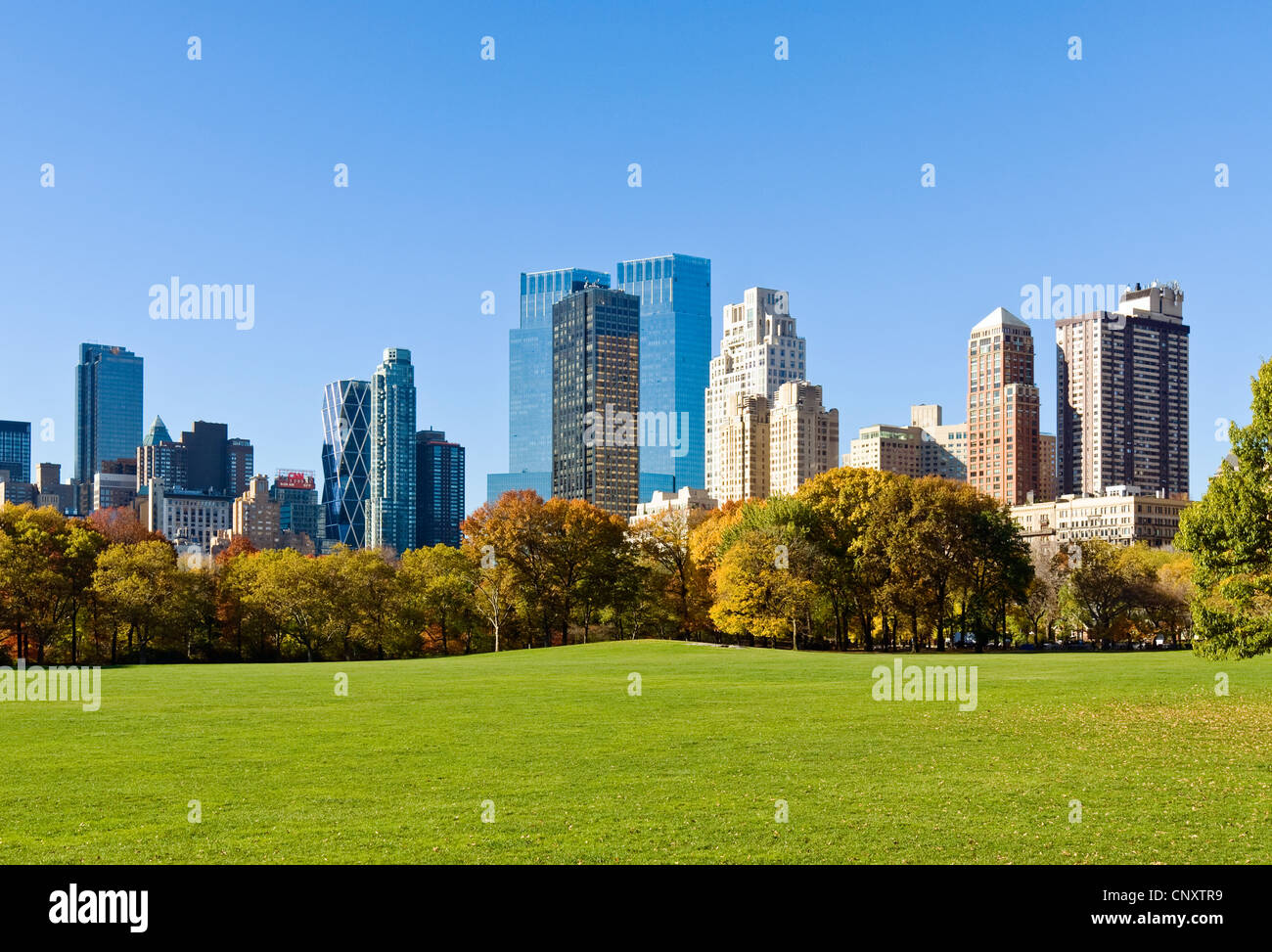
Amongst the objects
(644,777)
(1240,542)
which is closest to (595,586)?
(1240,542)

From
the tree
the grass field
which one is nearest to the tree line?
the grass field

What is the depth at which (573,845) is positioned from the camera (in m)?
17.3

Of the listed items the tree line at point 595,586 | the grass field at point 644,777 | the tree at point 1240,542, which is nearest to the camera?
the grass field at point 644,777

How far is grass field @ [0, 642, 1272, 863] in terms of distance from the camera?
682 inches

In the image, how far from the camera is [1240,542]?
3897 cm

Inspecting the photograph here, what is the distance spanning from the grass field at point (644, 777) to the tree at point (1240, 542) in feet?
7.10

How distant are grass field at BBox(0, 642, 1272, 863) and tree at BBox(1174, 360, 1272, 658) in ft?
7.10

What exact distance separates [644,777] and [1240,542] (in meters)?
25.2

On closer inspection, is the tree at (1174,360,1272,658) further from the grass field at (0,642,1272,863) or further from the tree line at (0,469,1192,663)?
the tree line at (0,469,1192,663)

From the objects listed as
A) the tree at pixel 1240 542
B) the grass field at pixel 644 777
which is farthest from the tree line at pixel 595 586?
the tree at pixel 1240 542

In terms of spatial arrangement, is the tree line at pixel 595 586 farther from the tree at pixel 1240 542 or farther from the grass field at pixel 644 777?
the tree at pixel 1240 542

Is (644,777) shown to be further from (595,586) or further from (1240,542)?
(595,586)

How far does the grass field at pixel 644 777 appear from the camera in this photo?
17328 mm
